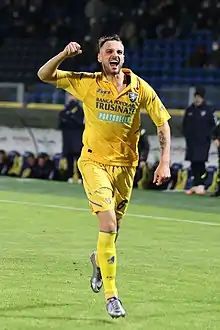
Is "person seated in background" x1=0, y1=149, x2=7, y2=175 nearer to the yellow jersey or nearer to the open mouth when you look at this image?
the yellow jersey

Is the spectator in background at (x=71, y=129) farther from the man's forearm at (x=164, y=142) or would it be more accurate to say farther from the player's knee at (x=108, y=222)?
the player's knee at (x=108, y=222)

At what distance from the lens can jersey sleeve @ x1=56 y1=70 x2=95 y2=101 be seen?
7.39m

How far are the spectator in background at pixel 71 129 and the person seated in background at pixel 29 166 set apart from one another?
101 cm

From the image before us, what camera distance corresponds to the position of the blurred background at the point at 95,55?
2039 cm

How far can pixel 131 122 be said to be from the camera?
7375 millimetres

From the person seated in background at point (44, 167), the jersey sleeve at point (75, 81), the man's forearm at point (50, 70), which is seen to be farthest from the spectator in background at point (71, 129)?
the man's forearm at point (50, 70)

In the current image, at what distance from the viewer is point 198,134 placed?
56.5 ft

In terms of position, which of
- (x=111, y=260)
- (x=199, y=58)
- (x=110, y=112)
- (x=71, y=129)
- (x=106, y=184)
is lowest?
(x=71, y=129)

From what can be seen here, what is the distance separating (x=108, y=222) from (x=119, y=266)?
7.95ft

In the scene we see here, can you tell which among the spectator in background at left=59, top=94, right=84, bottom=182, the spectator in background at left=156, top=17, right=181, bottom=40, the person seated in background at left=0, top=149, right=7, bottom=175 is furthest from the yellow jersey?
the spectator in background at left=156, top=17, right=181, bottom=40

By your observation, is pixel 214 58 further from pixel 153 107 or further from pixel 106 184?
pixel 106 184

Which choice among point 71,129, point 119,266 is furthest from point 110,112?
point 71,129

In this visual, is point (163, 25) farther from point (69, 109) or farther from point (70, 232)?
point (70, 232)

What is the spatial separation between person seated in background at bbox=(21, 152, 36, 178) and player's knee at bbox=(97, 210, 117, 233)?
13.4 m
